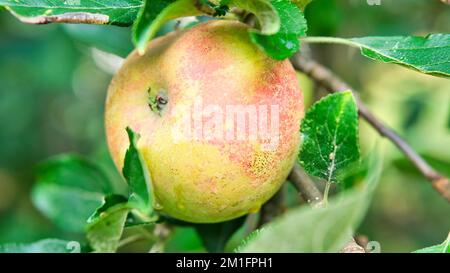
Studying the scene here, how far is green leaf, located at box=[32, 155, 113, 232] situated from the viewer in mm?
1172

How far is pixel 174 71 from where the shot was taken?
2.23 feet

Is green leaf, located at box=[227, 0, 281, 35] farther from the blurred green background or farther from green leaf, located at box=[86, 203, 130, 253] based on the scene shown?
the blurred green background

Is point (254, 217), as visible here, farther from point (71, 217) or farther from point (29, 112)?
point (29, 112)

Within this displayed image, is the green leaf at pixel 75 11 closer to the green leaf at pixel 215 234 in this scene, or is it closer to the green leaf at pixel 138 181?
the green leaf at pixel 138 181

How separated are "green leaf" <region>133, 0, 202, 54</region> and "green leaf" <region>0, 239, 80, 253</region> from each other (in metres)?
0.35

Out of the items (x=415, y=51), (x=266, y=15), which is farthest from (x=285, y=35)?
(x=415, y=51)

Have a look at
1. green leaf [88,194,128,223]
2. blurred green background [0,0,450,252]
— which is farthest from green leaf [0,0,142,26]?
blurred green background [0,0,450,252]

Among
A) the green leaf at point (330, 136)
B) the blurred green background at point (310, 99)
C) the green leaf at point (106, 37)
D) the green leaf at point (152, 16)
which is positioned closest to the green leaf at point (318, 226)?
the green leaf at point (330, 136)

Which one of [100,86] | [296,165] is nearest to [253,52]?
[296,165]

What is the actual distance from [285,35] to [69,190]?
71 cm

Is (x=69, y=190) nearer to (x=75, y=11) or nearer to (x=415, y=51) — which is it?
(x=75, y=11)

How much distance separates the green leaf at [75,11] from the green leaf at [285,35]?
0.53 ft

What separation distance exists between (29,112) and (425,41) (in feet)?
6.03

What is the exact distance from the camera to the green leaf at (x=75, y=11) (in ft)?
2.13
